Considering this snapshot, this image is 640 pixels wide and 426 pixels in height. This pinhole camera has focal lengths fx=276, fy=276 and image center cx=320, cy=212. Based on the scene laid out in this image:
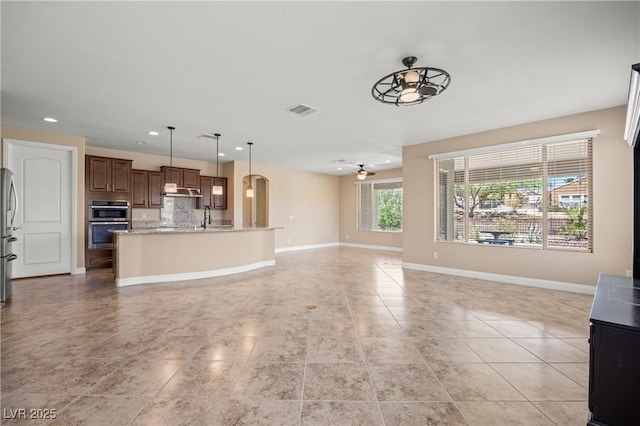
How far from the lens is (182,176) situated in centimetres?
Answer: 731

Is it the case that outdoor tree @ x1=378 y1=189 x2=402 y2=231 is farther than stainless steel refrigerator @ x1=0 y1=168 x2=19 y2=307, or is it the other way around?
outdoor tree @ x1=378 y1=189 x2=402 y2=231

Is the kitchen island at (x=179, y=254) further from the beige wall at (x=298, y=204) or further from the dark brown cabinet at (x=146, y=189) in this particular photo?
the beige wall at (x=298, y=204)

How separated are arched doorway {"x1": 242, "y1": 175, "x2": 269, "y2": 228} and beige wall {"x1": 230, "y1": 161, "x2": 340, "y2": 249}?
0.60 feet

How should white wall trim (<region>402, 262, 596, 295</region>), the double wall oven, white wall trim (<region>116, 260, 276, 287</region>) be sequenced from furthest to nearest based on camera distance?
the double wall oven
white wall trim (<region>116, 260, 276, 287</region>)
white wall trim (<region>402, 262, 596, 295</region>)

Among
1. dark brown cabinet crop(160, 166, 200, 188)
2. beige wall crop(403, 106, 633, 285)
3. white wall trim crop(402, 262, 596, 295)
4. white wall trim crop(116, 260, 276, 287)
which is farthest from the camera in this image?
dark brown cabinet crop(160, 166, 200, 188)

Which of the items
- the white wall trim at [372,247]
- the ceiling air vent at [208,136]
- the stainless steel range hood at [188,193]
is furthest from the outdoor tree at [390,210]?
the ceiling air vent at [208,136]

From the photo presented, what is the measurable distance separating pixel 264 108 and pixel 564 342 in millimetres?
4470

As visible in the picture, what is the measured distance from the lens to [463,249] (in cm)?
552

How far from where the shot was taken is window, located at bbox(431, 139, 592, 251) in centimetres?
439

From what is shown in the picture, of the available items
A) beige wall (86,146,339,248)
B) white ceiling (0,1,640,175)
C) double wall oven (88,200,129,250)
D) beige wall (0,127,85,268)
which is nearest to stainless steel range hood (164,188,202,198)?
beige wall (86,146,339,248)

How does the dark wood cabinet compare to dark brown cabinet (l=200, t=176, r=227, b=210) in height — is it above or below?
below

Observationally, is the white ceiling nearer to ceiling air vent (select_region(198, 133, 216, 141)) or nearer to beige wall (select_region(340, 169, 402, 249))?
ceiling air vent (select_region(198, 133, 216, 141))

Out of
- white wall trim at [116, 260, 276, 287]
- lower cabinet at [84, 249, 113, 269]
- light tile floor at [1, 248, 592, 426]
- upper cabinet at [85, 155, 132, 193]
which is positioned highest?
upper cabinet at [85, 155, 132, 193]

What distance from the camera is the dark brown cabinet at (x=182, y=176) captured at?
7.08 m
